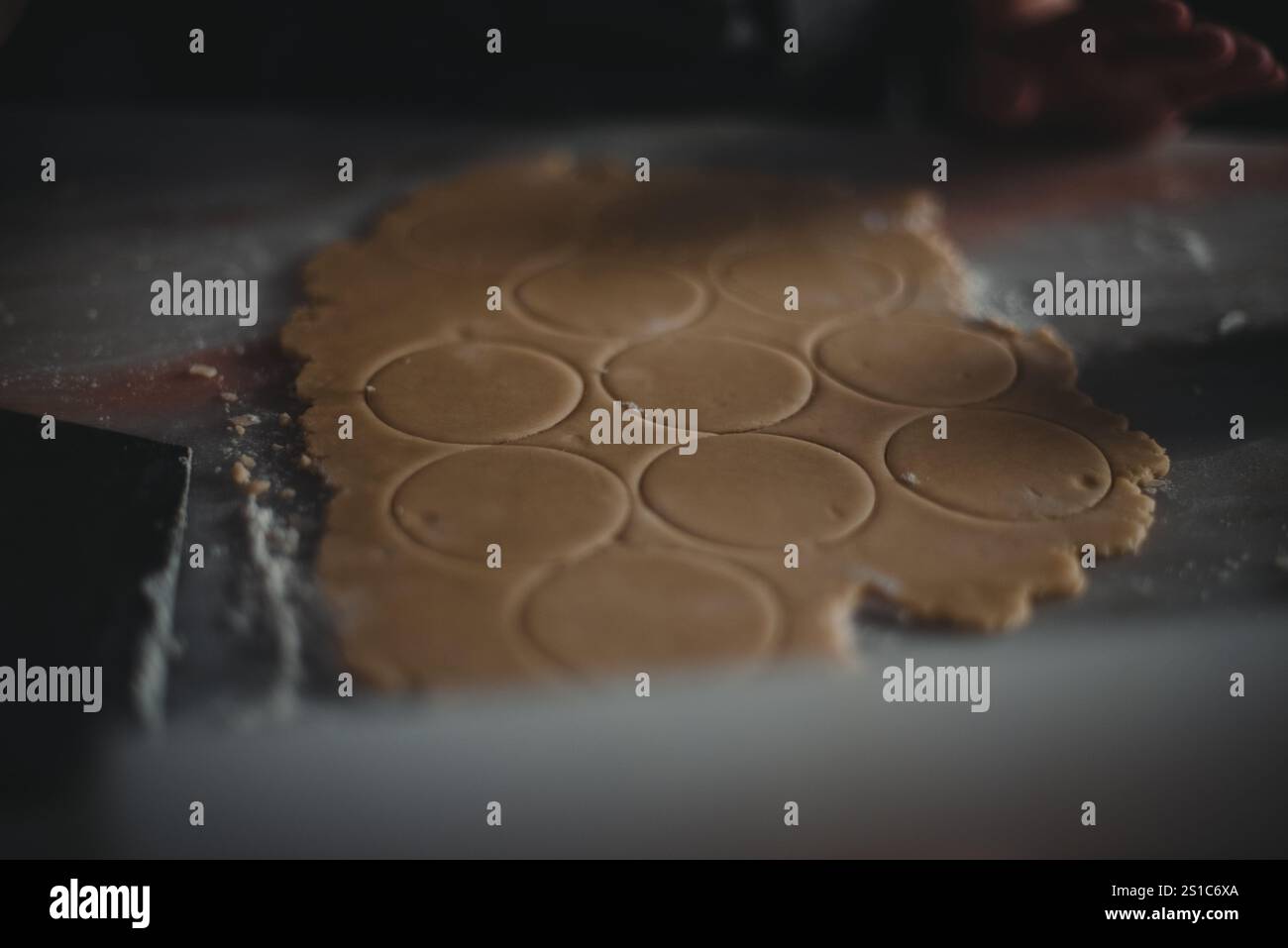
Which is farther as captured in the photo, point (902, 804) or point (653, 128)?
point (653, 128)

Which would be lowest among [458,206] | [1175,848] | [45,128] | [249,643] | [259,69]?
[1175,848]

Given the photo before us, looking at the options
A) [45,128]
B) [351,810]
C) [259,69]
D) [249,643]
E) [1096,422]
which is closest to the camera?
[351,810]

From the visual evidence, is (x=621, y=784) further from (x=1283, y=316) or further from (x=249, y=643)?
(x=1283, y=316)

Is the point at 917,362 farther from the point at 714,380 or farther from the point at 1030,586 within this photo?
the point at 1030,586

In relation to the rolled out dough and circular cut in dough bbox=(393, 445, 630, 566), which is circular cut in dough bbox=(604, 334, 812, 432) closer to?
the rolled out dough

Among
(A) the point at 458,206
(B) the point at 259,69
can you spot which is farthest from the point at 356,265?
(B) the point at 259,69

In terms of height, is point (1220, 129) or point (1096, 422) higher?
point (1220, 129)

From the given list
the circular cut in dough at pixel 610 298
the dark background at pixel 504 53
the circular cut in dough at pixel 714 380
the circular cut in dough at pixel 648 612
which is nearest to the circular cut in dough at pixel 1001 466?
the circular cut in dough at pixel 714 380

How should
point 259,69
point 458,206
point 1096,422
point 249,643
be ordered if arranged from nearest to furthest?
point 249,643, point 1096,422, point 458,206, point 259,69

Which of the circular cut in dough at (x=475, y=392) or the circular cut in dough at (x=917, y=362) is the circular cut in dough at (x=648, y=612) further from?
the circular cut in dough at (x=917, y=362)
